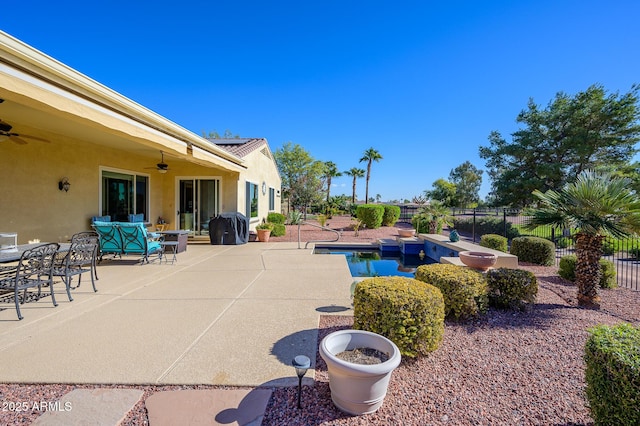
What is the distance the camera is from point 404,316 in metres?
2.88

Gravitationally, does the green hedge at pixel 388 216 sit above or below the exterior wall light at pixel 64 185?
below

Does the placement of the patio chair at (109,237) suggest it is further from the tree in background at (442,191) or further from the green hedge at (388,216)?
the tree in background at (442,191)

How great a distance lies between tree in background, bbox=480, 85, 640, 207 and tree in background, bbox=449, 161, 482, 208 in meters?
31.2

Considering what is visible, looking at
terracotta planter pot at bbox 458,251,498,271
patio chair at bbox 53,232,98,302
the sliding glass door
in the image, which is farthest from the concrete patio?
the sliding glass door

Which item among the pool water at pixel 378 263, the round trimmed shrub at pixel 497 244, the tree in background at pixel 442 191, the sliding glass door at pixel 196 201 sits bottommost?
the pool water at pixel 378 263

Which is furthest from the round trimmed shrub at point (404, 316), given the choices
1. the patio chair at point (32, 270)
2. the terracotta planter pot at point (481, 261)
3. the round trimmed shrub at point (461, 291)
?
the patio chair at point (32, 270)

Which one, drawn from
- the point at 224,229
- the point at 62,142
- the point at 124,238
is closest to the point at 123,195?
the point at 62,142

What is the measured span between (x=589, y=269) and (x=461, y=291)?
2.78m

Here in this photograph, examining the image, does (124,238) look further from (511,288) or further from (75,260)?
(511,288)

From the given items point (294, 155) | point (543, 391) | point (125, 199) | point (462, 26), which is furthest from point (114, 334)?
point (294, 155)

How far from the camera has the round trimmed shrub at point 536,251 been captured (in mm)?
8328

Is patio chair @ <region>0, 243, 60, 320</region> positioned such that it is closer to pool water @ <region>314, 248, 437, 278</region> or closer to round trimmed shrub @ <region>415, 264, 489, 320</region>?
round trimmed shrub @ <region>415, 264, 489, 320</region>

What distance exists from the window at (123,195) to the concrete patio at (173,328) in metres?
3.48

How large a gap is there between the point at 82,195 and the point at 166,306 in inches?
229
